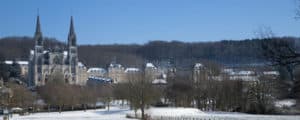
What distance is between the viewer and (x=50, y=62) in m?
148

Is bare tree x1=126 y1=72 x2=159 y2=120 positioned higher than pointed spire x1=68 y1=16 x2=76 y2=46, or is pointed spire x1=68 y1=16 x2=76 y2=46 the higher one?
pointed spire x1=68 y1=16 x2=76 y2=46

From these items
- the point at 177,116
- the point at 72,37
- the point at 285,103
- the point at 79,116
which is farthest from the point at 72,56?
the point at 177,116

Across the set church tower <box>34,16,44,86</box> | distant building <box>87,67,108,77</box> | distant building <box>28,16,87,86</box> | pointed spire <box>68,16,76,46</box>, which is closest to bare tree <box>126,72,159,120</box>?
distant building <box>28,16,87,86</box>

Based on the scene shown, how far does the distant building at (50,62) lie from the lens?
145 meters

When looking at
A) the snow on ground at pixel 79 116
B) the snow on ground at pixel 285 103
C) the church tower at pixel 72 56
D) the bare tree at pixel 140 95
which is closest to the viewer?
the snow on ground at pixel 79 116

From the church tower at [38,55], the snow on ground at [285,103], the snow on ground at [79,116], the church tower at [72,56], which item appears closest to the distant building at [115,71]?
the church tower at [72,56]

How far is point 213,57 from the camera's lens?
196500 mm

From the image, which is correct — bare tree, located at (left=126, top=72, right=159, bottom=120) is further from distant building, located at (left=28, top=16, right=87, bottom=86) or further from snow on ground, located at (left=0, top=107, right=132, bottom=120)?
distant building, located at (left=28, top=16, right=87, bottom=86)

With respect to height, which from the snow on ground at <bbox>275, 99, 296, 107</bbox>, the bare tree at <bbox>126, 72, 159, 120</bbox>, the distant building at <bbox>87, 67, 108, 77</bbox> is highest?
the distant building at <bbox>87, 67, 108, 77</bbox>

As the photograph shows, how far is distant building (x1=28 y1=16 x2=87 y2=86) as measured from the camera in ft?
477

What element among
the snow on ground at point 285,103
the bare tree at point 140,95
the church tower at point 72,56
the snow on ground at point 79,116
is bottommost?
the snow on ground at point 79,116

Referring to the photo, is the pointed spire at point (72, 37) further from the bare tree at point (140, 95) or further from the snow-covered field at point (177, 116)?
the bare tree at point (140, 95)

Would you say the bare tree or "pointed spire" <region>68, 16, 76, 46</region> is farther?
"pointed spire" <region>68, 16, 76, 46</region>

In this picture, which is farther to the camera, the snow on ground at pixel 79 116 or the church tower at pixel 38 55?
the church tower at pixel 38 55
